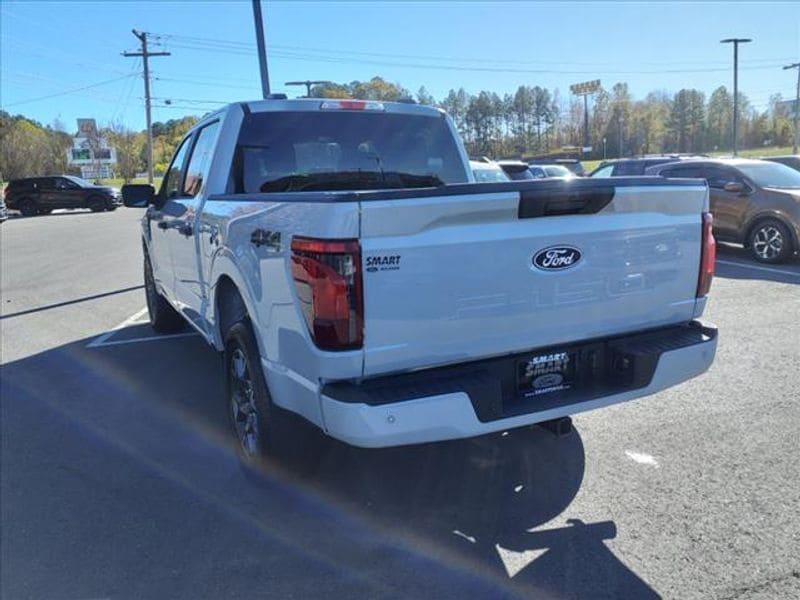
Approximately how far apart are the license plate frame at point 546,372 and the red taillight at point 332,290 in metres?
0.87

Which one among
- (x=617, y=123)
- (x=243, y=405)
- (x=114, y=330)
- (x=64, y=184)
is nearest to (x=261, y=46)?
(x=114, y=330)

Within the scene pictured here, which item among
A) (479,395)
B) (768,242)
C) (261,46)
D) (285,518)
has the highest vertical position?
(261,46)

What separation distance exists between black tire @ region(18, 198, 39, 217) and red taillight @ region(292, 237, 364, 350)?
37773mm

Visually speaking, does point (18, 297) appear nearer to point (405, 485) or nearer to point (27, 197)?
point (405, 485)

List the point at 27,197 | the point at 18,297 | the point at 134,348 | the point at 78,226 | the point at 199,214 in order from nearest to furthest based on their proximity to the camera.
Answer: the point at 199,214
the point at 134,348
the point at 18,297
the point at 78,226
the point at 27,197

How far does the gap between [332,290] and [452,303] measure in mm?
528

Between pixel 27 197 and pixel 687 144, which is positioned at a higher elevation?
pixel 687 144

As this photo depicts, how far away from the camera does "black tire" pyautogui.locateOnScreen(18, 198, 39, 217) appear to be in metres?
34.8

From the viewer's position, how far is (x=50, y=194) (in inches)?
1377

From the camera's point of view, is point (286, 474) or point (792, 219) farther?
point (792, 219)

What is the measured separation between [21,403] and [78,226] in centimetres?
2318

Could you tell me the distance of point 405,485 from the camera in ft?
12.2

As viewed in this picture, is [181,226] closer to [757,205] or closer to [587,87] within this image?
[757,205]

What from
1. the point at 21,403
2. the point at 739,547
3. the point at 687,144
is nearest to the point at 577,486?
the point at 739,547
